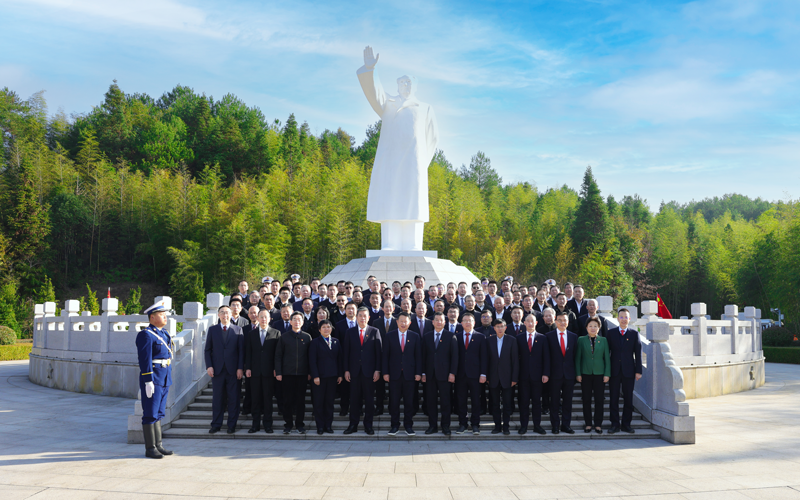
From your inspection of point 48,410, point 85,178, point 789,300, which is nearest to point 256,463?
point 48,410

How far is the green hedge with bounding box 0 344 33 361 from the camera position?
14.7m

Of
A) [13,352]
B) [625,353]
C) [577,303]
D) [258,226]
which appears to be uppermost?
[258,226]

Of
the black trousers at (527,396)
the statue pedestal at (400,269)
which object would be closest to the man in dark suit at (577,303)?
the black trousers at (527,396)

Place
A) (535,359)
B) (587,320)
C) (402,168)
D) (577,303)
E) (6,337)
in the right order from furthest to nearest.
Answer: (6,337) < (402,168) < (577,303) < (587,320) < (535,359)

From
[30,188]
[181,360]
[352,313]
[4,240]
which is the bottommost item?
[181,360]

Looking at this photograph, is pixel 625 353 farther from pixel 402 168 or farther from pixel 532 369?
pixel 402 168

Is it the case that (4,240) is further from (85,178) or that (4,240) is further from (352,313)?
(352,313)

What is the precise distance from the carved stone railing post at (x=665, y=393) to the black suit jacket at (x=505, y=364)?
1.66 metres

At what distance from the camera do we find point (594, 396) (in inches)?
223

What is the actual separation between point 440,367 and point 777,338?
17.4m

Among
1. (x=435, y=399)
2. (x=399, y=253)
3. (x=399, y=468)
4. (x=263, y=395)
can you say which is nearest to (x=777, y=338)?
(x=399, y=253)

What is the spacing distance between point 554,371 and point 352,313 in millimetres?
2308

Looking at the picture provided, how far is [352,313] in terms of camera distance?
5883mm

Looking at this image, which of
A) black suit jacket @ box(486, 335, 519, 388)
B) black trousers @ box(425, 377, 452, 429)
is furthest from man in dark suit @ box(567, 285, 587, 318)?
black trousers @ box(425, 377, 452, 429)
